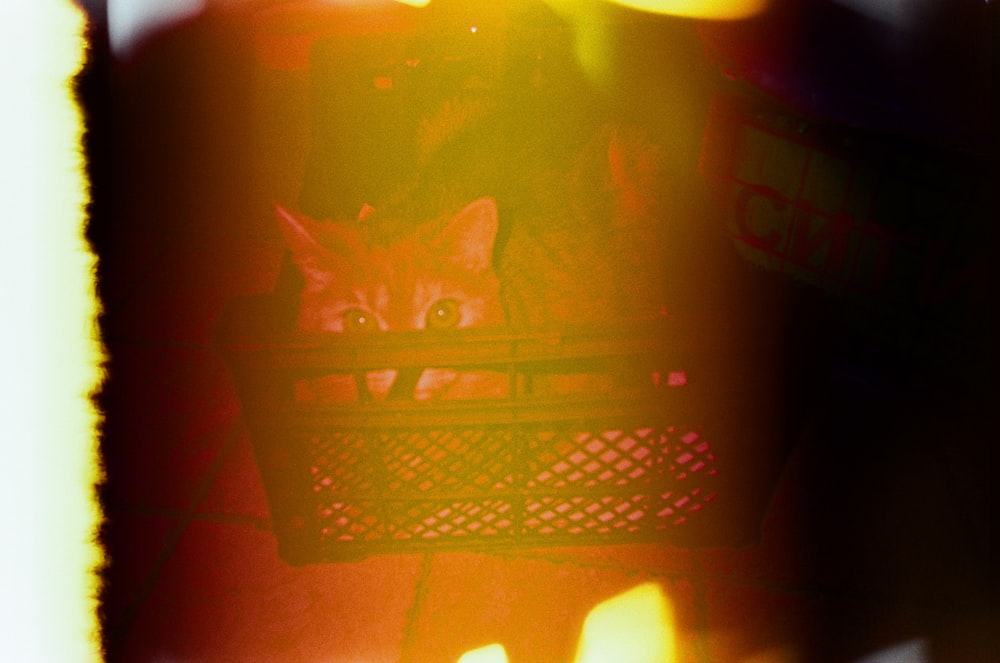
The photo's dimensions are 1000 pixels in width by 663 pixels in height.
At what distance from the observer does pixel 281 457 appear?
58cm

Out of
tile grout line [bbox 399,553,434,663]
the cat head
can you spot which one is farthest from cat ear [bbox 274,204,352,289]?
tile grout line [bbox 399,553,434,663]

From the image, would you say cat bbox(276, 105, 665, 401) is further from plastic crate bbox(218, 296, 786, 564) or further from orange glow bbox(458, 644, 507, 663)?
orange glow bbox(458, 644, 507, 663)

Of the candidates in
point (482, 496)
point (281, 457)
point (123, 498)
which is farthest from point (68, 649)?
point (482, 496)

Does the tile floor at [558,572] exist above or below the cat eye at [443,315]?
below

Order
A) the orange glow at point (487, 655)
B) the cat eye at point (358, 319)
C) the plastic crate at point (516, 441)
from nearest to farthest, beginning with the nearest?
the plastic crate at point (516, 441)
the orange glow at point (487, 655)
the cat eye at point (358, 319)

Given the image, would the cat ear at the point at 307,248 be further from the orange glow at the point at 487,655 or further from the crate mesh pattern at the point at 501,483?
the orange glow at the point at 487,655

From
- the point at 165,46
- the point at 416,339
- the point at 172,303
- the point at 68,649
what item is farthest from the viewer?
the point at 172,303

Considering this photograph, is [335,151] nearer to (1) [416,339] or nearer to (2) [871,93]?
(1) [416,339]

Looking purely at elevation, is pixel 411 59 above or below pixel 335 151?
above

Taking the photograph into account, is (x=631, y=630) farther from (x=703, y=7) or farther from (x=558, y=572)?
(x=703, y=7)

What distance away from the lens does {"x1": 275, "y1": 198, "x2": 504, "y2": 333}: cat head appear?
696mm

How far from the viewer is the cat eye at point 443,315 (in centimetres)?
71

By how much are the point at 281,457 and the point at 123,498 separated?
9.9 inches

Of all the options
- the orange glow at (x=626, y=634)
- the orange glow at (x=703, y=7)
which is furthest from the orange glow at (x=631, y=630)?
the orange glow at (x=703, y=7)
